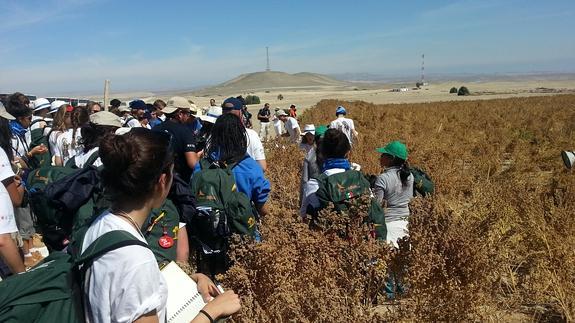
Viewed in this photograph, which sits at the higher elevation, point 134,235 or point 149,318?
point 134,235

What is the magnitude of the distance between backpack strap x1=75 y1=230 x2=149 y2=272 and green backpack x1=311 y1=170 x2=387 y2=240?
230cm

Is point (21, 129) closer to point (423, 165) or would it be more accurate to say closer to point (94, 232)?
point (94, 232)

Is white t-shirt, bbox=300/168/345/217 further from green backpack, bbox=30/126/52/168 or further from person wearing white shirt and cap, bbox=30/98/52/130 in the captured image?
person wearing white shirt and cap, bbox=30/98/52/130

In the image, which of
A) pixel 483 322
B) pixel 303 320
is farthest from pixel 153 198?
pixel 483 322

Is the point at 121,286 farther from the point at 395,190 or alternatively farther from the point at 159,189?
the point at 395,190

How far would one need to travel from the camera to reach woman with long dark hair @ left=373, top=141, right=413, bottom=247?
4285 mm

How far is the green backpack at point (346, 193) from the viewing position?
3.63 metres

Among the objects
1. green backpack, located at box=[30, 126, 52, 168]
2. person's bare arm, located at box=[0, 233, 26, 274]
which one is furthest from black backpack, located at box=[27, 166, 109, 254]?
green backpack, located at box=[30, 126, 52, 168]

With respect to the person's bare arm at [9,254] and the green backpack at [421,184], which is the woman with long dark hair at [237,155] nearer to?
the person's bare arm at [9,254]

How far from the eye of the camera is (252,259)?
3041 millimetres

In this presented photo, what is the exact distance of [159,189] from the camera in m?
1.75

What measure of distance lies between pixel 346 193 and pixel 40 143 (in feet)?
16.8

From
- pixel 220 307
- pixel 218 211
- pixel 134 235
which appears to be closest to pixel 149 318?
pixel 134 235

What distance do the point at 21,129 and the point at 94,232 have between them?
4756 millimetres
